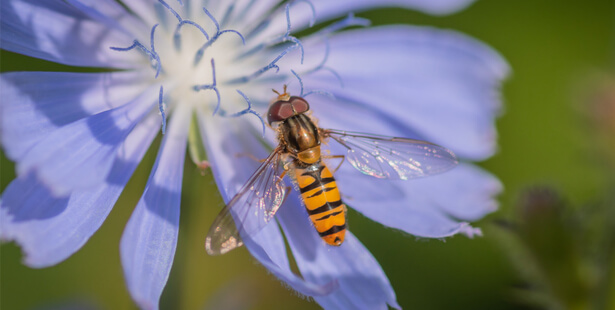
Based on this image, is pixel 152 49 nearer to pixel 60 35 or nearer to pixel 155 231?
pixel 60 35

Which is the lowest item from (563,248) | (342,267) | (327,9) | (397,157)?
(563,248)

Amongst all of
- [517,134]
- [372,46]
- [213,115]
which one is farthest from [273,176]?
[517,134]

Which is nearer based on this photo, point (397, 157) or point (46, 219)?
point (46, 219)

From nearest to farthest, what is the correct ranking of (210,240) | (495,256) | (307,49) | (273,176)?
(210,240) → (273,176) → (307,49) → (495,256)

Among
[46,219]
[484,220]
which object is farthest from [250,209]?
[484,220]

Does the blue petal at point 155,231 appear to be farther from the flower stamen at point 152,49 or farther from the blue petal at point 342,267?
the blue petal at point 342,267

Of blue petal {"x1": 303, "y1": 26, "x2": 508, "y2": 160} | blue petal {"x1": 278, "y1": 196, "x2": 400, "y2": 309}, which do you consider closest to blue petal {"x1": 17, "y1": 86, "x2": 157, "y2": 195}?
blue petal {"x1": 278, "y1": 196, "x2": 400, "y2": 309}

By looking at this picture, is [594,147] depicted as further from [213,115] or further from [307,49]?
[213,115]

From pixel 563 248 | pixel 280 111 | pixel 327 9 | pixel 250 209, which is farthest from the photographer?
pixel 327 9
